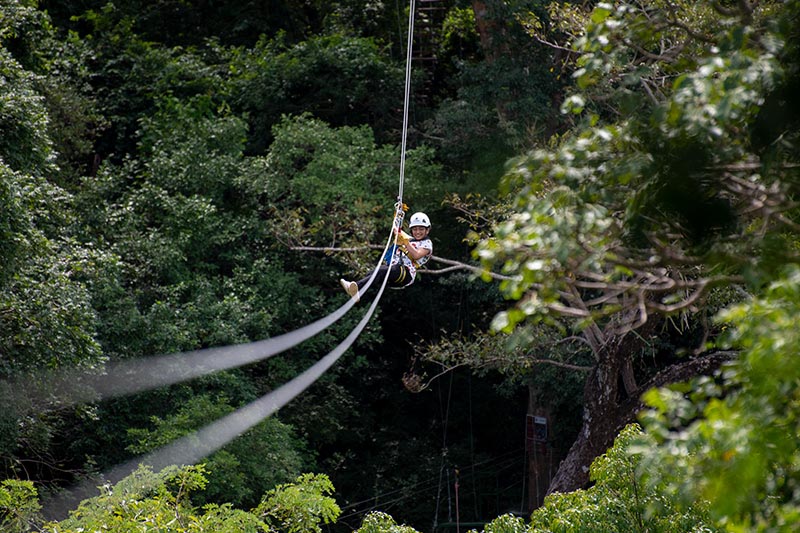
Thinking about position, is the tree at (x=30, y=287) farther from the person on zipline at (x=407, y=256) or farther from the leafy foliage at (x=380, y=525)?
the leafy foliage at (x=380, y=525)

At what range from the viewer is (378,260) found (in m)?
12.2

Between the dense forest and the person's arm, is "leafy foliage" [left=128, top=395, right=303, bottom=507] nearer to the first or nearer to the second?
the dense forest

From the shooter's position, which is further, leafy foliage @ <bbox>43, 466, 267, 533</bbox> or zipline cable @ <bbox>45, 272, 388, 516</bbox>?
zipline cable @ <bbox>45, 272, 388, 516</bbox>

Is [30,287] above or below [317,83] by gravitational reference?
below

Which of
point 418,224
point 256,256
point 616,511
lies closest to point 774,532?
point 616,511

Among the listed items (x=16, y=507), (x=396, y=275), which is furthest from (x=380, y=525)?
(x=16, y=507)

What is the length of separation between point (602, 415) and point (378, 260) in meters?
2.73

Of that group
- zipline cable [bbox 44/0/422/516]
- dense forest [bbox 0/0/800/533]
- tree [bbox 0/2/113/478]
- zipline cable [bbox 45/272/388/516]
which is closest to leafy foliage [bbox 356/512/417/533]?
dense forest [bbox 0/0/800/533]

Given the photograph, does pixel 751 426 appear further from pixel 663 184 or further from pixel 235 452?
pixel 235 452

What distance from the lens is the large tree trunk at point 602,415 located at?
11.1 meters

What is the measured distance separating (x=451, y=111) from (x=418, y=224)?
17.5ft

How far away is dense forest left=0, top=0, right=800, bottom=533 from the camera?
3.84 metres

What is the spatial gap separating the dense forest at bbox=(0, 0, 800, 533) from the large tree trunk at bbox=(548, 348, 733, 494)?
31mm

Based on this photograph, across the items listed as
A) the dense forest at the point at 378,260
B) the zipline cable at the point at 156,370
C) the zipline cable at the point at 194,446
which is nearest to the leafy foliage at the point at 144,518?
the dense forest at the point at 378,260
